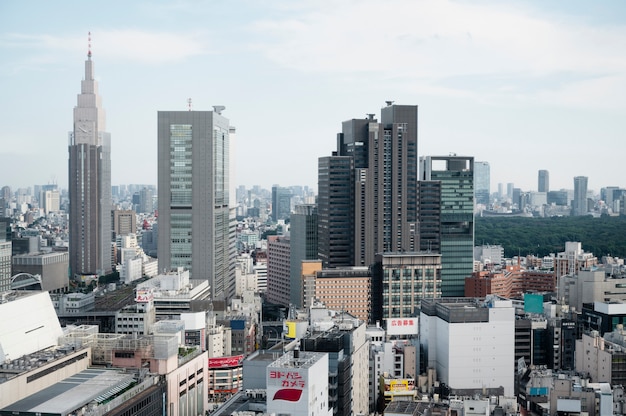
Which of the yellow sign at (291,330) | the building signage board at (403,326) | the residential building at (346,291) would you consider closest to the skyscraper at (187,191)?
the residential building at (346,291)

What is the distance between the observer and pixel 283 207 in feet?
358

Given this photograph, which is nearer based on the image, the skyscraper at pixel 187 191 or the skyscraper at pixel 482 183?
the skyscraper at pixel 187 191

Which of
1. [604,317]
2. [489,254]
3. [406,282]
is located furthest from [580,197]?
[604,317]

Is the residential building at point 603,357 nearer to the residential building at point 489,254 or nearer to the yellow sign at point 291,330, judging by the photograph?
the yellow sign at point 291,330

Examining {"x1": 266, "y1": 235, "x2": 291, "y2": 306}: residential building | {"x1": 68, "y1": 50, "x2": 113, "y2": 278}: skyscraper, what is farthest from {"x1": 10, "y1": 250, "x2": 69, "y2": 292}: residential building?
{"x1": 266, "y1": 235, "x2": 291, "y2": 306}: residential building

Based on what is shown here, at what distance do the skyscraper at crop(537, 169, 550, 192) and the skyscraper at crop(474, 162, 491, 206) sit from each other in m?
6.44

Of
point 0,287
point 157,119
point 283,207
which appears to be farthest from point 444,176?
point 283,207

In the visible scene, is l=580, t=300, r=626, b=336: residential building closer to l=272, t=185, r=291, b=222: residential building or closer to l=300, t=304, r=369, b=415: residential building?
l=300, t=304, r=369, b=415: residential building

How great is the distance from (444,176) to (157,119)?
13846mm

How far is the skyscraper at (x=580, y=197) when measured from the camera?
86375 mm

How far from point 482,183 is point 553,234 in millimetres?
43453

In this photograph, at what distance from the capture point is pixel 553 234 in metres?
65.6

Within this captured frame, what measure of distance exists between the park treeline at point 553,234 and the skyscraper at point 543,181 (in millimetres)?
27896

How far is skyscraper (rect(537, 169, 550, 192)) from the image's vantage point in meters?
106
